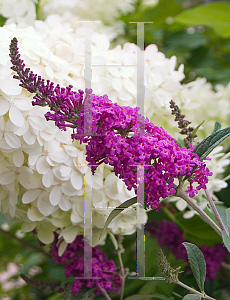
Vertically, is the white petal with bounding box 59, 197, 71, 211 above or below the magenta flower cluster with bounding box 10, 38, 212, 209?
below

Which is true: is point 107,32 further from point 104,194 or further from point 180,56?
point 104,194

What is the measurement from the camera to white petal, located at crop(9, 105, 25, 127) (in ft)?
1.02

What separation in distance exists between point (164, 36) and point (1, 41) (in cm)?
53

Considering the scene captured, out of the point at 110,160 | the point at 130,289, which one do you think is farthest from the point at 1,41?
the point at 130,289

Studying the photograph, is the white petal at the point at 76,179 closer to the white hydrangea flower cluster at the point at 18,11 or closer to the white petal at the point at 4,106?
the white petal at the point at 4,106

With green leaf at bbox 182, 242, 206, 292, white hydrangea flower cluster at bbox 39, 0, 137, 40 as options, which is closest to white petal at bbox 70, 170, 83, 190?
green leaf at bbox 182, 242, 206, 292

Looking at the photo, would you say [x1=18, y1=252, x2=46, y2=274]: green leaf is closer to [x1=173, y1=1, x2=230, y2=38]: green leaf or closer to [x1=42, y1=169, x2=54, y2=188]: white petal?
[x1=42, y1=169, x2=54, y2=188]: white petal

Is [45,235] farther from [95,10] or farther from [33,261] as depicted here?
[95,10]

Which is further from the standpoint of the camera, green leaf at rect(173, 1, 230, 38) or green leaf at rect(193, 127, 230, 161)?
green leaf at rect(173, 1, 230, 38)

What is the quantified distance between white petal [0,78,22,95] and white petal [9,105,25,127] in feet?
0.05

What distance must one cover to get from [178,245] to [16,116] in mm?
292

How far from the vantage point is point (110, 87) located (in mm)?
369

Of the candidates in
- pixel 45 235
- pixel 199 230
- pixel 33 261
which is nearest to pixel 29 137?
pixel 45 235

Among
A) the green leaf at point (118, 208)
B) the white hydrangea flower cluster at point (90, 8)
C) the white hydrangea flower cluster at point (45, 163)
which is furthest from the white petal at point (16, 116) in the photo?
the white hydrangea flower cluster at point (90, 8)
